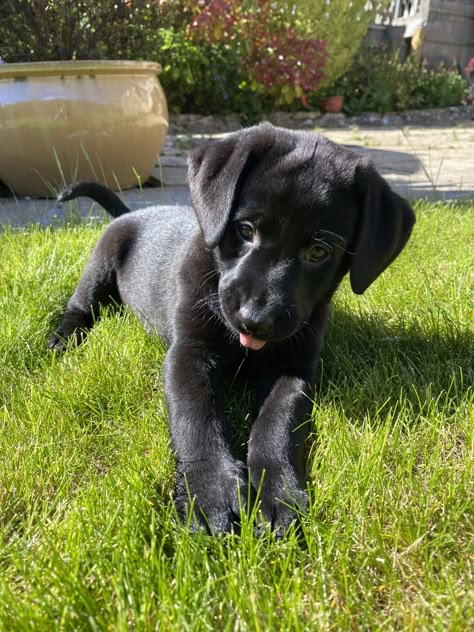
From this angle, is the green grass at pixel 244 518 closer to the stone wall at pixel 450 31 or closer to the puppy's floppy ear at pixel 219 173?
the puppy's floppy ear at pixel 219 173

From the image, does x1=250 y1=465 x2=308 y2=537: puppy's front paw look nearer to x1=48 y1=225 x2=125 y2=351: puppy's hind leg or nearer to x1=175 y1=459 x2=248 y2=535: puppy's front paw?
x1=175 y1=459 x2=248 y2=535: puppy's front paw

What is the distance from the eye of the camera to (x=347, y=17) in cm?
1152

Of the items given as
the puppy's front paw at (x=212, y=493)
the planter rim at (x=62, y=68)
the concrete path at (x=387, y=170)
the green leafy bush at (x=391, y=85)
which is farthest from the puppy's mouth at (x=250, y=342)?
the green leafy bush at (x=391, y=85)

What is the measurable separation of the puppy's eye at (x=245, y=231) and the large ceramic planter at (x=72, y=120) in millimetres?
2486

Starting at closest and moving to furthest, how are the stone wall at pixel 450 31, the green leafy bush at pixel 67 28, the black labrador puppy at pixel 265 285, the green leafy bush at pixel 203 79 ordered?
the black labrador puppy at pixel 265 285 < the green leafy bush at pixel 67 28 < the green leafy bush at pixel 203 79 < the stone wall at pixel 450 31

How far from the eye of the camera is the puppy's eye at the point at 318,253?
175 cm

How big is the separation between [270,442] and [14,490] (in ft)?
2.00

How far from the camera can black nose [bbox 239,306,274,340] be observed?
5.23 ft

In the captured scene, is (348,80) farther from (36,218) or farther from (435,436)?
(435,436)

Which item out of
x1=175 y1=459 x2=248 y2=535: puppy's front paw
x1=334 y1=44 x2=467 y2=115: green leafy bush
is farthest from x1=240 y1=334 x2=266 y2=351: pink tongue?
x1=334 y1=44 x2=467 y2=115: green leafy bush

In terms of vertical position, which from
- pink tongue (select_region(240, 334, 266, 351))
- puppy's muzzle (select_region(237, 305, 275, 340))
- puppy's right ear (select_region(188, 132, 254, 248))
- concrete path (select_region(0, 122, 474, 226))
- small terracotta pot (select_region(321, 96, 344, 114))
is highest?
puppy's right ear (select_region(188, 132, 254, 248))

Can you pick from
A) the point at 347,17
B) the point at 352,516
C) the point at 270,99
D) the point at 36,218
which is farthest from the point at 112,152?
the point at 347,17

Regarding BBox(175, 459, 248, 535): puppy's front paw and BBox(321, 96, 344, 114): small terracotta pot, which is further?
BBox(321, 96, 344, 114): small terracotta pot

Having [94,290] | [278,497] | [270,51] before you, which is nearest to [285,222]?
[278,497]
